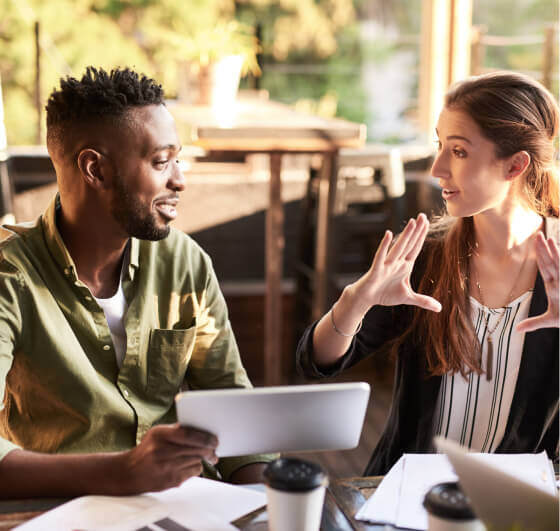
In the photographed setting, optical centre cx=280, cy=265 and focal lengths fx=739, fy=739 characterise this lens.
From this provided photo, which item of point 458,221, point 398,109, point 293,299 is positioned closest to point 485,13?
point 398,109

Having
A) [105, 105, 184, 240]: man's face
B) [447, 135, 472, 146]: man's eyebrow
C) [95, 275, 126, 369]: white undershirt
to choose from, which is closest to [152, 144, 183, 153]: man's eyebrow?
[105, 105, 184, 240]: man's face

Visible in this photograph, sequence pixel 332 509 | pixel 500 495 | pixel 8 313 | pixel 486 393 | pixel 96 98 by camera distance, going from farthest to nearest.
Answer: pixel 486 393, pixel 96 98, pixel 8 313, pixel 332 509, pixel 500 495

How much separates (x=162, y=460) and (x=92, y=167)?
2.09ft

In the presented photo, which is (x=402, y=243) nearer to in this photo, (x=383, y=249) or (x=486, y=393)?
(x=383, y=249)

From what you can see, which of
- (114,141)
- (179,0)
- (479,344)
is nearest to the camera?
(114,141)

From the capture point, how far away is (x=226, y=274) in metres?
4.02

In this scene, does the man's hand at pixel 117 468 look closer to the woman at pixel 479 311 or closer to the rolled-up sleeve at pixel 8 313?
the rolled-up sleeve at pixel 8 313

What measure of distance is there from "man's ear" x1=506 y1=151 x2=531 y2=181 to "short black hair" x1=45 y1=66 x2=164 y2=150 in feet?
2.35

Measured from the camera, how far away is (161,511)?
1.01 metres

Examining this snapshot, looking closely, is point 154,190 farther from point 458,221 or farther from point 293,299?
point 293,299

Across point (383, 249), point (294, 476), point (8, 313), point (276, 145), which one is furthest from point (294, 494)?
point (276, 145)

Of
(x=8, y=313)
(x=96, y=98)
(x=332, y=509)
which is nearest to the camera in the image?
(x=332, y=509)

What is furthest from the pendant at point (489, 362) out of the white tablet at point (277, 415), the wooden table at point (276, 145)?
the wooden table at point (276, 145)

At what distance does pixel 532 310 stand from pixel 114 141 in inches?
35.3
